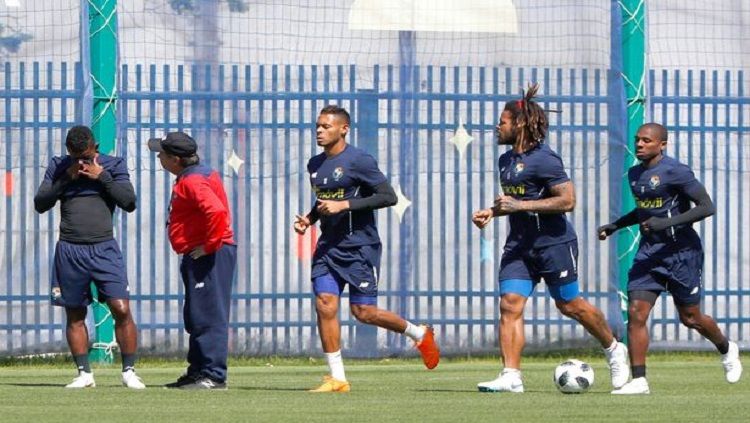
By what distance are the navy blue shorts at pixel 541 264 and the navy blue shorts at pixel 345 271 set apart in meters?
0.85

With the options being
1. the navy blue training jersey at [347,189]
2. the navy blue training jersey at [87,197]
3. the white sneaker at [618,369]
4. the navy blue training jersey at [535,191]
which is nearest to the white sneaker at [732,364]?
the white sneaker at [618,369]

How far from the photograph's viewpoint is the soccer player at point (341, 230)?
1149 cm

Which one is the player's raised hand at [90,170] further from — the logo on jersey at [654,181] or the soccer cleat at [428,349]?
the logo on jersey at [654,181]

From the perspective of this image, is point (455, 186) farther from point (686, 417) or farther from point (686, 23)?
point (686, 417)

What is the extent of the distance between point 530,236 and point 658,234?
82 cm

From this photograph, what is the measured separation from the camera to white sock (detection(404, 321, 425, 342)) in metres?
12.1

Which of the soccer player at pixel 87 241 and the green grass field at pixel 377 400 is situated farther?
the soccer player at pixel 87 241

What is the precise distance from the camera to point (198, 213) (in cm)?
1150

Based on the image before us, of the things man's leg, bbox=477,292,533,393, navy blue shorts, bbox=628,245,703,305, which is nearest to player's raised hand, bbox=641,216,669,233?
navy blue shorts, bbox=628,245,703,305

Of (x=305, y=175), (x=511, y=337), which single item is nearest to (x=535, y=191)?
(x=511, y=337)

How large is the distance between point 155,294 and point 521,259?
4.98 metres

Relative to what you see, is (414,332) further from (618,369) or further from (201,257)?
(201,257)

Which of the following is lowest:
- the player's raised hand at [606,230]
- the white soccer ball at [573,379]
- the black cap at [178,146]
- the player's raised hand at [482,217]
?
the white soccer ball at [573,379]

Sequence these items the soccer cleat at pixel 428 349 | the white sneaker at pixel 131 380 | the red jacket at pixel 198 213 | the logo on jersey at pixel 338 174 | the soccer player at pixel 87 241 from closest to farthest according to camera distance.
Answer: the red jacket at pixel 198 213 < the logo on jersey at pixel 338 174 < the white sneaker at pixel 131 380 < the soccer player at pixel 87 241 < the soccer cleat at pixel 428 349
